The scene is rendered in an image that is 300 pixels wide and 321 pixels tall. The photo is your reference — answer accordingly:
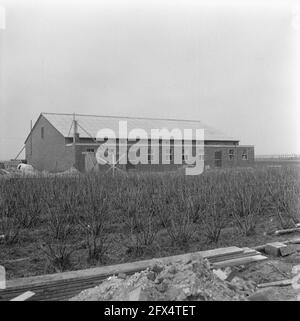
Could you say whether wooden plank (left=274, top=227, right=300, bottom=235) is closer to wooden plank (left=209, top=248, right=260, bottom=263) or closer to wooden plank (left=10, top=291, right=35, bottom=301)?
wooden plank (left=209, top=248, right=260, bottom=263)

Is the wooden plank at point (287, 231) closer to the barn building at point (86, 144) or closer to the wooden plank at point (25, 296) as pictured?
→ the wooden plank at point (25, 296)

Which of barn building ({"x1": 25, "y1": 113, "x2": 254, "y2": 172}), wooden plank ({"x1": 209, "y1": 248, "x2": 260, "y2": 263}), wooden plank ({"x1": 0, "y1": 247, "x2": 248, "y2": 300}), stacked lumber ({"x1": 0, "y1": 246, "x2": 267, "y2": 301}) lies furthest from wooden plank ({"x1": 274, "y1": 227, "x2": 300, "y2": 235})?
barn building ({"x1": 25, "y1": 113, "x2": 254, "y2": 172})

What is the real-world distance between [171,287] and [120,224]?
12.0 ft

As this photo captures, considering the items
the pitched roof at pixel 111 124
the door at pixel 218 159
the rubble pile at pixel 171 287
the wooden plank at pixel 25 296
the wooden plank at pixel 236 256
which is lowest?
the wooden plank at pixel 25 296

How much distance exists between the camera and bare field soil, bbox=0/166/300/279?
440 centimetres

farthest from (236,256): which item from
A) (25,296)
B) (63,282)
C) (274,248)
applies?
(25,296)

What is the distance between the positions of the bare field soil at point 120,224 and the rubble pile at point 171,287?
1.28 m

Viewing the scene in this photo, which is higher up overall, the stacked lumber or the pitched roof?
the pitched roof

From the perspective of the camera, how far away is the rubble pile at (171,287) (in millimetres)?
2545

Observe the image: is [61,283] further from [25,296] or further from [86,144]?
[86,144]

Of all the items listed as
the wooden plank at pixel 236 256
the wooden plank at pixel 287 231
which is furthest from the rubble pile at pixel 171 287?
the wooden plank at pixel 287 231

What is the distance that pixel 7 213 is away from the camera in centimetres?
630

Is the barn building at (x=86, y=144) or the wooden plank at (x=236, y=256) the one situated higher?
the barn building at (x=86, y=144)
